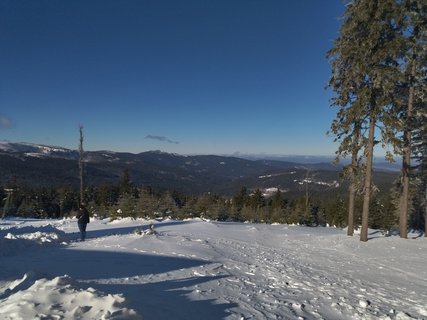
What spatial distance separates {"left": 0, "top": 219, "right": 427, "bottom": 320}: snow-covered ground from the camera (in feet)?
19.5

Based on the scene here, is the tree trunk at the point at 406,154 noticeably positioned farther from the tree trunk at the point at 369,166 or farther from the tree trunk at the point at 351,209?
the tree trunk at the point at 351,209

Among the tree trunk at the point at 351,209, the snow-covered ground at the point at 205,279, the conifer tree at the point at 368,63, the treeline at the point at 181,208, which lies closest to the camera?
the snow-covered ground at the point at 205,279

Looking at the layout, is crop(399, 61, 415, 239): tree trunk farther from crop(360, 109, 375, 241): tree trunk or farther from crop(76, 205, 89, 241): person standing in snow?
crop(76, 205, 89, 241): person standing in snow

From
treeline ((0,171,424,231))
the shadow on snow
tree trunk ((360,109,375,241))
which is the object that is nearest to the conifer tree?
tree trunk ((360,109,375,241))

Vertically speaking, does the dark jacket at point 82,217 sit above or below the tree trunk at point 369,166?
below

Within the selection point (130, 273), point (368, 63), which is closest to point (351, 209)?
point (368, 63)

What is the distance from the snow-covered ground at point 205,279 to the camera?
5.95 m

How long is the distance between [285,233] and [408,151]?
8.79 metres

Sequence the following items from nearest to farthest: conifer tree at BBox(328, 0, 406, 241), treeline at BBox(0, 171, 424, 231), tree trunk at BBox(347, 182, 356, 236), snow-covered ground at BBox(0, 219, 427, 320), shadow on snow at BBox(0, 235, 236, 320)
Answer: snow-covered ground at BBox(0, 219, 427, 320) < shadow on snow at BBox(0, 235, 236, 320) < conifer tree at BBox(328, 0, 406, 241) < tree trunk at BBox(347, 182, 356, 236) < treeline at BBox(0, 171, 424, 231)

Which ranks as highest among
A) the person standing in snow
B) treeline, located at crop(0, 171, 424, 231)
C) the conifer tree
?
the conifer tree

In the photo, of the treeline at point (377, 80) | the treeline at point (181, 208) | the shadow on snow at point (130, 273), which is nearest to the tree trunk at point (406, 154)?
the treeline at point (377, 80)

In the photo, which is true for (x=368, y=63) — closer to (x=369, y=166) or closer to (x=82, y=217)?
(x=369, y=166)

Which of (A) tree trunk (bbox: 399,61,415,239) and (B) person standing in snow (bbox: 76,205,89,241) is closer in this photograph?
(B) person standing in snow (bbox: 76,205,89,241)

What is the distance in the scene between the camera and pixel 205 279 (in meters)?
9.70
